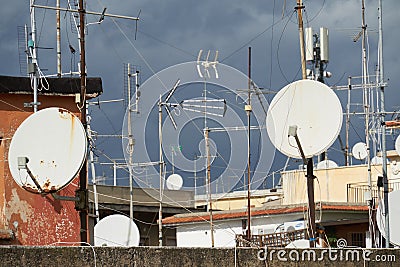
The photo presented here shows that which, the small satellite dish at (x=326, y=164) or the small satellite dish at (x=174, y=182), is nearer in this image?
the small satellite dish at (x=174, y=182)

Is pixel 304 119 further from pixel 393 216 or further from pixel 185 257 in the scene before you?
pixel 185 257

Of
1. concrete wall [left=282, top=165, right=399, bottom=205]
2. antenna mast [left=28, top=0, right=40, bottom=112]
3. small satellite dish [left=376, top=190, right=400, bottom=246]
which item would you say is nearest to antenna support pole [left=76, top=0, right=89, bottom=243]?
antenna mast [left=28, top=0, right=40, bottom=112]

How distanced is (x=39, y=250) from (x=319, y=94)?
8.66m

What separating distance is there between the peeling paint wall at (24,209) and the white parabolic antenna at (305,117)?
5.95 meters

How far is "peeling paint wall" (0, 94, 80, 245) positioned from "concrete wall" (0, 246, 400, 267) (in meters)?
9.01

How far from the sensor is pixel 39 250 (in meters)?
9.16

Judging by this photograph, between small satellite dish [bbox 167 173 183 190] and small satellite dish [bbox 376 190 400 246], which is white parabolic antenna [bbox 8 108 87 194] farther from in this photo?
small satellite dish [bbox 167 173 183 190]

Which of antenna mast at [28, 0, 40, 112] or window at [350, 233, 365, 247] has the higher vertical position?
antenna mast at [28, 0, 40, 112]

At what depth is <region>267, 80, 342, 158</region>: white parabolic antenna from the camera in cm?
1620

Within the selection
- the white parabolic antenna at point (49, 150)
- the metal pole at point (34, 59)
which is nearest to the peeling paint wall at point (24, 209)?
the metal pole at point (34, 59)

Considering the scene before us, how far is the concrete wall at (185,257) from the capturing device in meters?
9.12

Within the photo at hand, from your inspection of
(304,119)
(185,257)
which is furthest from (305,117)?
(185,257)

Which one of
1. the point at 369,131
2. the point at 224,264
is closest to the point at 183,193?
the point at 369,131

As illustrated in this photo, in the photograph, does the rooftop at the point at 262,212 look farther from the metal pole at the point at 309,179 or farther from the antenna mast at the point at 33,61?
the antenna mast at the point at 33,61
